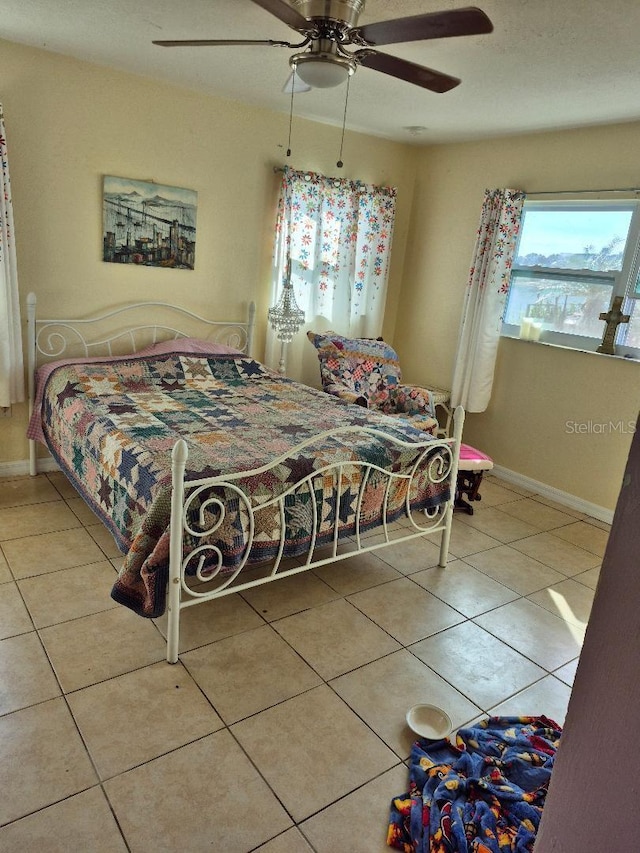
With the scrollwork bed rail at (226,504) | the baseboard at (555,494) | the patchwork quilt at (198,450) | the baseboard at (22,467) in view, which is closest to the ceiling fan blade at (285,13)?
the scrollwork bed rail at (226,504)

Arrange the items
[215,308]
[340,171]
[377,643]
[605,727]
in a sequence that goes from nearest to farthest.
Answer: [605,727]
[377,643]
[215,308]
[340,171]

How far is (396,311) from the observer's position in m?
5.20

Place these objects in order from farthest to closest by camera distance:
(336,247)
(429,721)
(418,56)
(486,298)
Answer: (336,247), (486,298), (418,56), (429,721)

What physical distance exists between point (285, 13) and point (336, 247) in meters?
2.63

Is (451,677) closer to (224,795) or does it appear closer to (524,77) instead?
(224,795)

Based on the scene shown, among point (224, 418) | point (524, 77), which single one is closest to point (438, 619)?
point (224, 418)

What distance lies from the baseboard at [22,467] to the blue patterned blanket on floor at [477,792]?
9.48 ft

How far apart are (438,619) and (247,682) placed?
0.92 meters

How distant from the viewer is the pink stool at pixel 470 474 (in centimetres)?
361

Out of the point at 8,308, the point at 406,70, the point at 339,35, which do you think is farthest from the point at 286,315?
the point at 339,35

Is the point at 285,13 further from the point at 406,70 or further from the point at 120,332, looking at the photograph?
the point at 120,332

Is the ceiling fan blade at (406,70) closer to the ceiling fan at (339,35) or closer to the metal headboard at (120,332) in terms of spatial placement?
the ceiling fan at (339,35)

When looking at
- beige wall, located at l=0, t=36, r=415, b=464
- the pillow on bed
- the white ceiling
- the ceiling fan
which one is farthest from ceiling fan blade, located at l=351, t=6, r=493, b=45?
the pillow on bed

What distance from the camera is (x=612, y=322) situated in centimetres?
365
